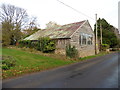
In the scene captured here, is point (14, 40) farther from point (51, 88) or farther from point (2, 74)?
point (51, 88)

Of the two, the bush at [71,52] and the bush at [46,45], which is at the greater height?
the bush at [46,45]

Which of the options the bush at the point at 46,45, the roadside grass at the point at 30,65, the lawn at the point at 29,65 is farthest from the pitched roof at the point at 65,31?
the lawn at the point at 29,65

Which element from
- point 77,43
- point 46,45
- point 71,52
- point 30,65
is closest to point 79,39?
point 77,43

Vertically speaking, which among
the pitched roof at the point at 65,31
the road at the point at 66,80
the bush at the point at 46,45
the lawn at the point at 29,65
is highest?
the pitched roof at the point at 65,31

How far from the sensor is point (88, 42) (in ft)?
64.7

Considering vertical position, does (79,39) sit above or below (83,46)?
above

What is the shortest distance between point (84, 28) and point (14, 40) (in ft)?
82.1

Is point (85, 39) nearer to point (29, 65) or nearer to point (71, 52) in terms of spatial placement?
A: point (71, 52)

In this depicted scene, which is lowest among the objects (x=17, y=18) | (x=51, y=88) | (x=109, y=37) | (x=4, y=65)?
(x=51, y=88)

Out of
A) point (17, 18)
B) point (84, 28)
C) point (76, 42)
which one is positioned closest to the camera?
point (76, 42)

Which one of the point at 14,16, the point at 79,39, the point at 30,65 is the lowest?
the point at 30,65

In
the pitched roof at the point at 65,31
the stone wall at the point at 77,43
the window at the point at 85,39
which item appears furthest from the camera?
the window at the point at 85,39

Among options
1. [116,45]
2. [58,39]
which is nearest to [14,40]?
[58,39]

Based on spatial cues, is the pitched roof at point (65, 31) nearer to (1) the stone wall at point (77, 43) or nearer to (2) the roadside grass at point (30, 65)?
(1) the stone wall at point (77, 43)
